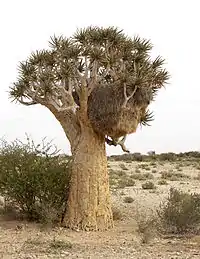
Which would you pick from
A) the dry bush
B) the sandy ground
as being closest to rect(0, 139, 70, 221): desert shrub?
the sandy ground

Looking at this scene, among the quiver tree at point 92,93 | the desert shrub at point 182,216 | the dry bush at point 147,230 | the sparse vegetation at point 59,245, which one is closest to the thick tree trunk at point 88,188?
the quiver tree at point 92,93

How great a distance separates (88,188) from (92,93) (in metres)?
2.42

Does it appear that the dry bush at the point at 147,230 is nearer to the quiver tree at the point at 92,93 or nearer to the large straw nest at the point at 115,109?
the quiver tree at the point at 92,93

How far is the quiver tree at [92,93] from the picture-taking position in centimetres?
1394

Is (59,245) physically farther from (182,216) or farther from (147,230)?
(182,216)

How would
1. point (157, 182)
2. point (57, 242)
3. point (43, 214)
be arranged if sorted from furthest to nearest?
point (157, 182)
point (43, 214)
point (57, 242)

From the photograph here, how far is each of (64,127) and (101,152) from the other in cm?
121

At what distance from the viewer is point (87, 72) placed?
1423 cm

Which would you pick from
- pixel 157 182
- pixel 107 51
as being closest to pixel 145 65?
pixel 107 51

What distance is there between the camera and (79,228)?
554 inches

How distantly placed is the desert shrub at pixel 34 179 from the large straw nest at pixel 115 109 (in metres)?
2.11

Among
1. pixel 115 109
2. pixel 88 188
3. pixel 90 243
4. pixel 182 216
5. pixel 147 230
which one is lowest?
pixel 90 243

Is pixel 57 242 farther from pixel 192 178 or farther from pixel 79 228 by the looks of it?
pixel 192 178

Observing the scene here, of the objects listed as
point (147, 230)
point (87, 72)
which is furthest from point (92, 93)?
point (147, 230)
